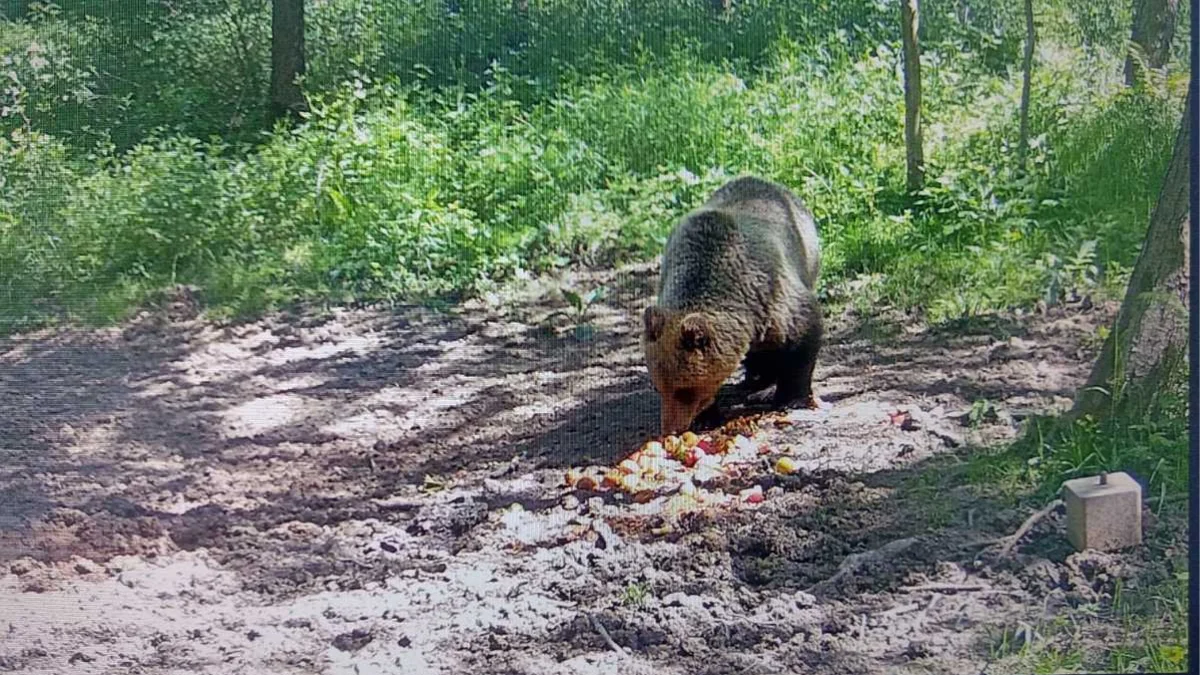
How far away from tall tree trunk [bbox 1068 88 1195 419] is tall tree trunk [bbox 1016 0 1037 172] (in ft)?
0.86

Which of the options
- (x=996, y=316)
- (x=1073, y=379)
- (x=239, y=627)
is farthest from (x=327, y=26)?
(x=1073, y=379)

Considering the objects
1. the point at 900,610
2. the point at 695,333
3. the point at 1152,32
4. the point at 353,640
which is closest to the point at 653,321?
the point at 695,333

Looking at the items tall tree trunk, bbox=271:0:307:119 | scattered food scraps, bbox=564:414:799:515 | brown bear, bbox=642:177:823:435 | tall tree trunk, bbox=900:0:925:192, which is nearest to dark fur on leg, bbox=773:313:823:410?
brown bear, bbox=642:177:823:435

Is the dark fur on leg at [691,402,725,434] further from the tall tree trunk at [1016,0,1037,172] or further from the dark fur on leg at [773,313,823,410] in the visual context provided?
the tall tree trunk at [1016,0,1037,172]

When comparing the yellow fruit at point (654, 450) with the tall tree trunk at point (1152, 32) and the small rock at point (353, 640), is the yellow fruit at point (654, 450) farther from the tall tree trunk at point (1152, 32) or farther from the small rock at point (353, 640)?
the tall tree trunk at point (1152, 32)

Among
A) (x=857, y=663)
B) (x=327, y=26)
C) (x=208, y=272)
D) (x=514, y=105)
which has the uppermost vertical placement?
(x=327, y=26)

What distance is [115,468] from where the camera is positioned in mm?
2432

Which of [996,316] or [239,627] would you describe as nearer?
[239,627]

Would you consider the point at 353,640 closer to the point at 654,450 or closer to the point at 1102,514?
the point at 654,450

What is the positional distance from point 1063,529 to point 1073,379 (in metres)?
0.28

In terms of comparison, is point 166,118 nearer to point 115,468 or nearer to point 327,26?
point 327,26

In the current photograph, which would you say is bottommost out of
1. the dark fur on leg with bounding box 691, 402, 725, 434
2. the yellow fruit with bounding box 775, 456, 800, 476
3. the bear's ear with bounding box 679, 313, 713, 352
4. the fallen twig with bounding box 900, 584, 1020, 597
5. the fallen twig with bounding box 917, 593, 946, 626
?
the fallen twig with bounding box 917, 593, 946, 626

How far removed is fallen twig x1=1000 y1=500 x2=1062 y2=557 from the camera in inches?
95.7

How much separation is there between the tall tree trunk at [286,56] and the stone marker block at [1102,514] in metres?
1.59
